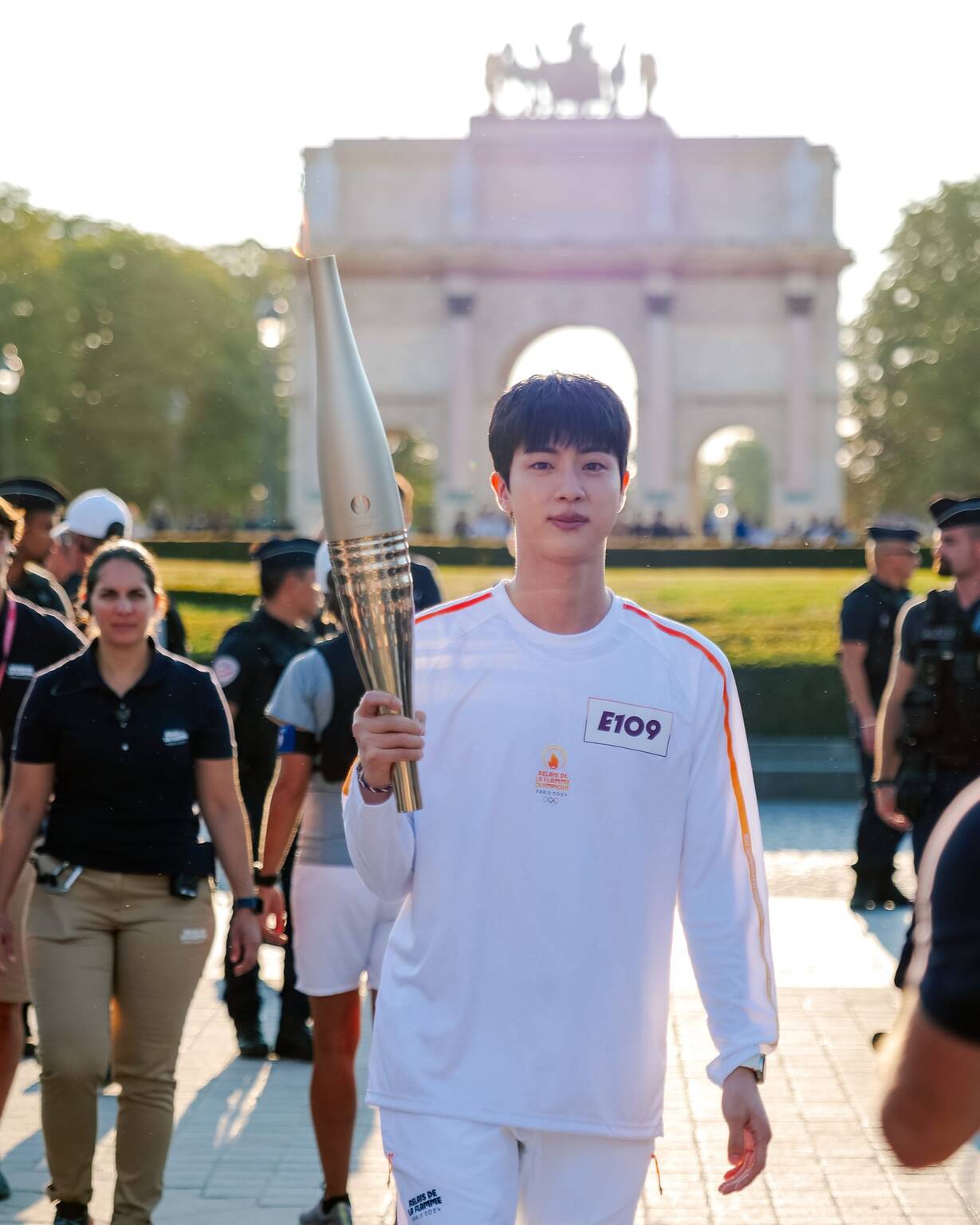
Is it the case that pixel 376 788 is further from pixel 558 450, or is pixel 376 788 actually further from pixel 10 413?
pixel 10 413

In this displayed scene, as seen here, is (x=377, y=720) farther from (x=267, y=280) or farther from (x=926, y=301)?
(x=267, y=280)

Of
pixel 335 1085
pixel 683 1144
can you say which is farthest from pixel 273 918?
pixel 683 1144

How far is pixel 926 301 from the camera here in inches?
2280

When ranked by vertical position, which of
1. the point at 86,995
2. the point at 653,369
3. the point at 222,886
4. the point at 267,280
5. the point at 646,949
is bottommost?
the point at 222,886

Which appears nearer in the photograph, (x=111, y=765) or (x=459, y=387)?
(x=111, y=765)

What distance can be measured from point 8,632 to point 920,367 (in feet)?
176

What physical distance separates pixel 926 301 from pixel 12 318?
26418mm

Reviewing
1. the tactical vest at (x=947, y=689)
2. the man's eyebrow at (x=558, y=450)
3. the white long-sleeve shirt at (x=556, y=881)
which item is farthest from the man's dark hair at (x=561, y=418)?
the tactical vest at (x=947, y=689)

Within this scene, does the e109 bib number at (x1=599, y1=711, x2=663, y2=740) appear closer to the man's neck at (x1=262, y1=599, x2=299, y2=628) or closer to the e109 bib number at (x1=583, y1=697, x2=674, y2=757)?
the e109 bib number at (x1=583, y1=697, x2=674, y2=757)

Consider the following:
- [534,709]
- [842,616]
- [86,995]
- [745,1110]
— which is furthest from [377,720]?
[842,616]

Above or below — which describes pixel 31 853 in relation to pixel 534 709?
below

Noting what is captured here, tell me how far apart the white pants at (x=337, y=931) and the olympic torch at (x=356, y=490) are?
2.84 meters

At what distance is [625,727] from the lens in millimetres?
3152

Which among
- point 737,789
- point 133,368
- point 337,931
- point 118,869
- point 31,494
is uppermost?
point 133,368
